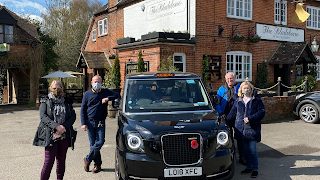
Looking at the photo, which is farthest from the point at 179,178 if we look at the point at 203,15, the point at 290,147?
the point at 203,15

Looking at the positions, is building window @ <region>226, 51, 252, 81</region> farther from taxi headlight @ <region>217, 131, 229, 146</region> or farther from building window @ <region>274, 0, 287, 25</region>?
taxi headlight @ <region>217, 131, 229, 146</region>

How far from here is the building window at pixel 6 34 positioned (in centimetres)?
1809

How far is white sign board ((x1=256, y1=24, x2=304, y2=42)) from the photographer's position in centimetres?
1704

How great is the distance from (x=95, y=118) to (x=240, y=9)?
1296cm

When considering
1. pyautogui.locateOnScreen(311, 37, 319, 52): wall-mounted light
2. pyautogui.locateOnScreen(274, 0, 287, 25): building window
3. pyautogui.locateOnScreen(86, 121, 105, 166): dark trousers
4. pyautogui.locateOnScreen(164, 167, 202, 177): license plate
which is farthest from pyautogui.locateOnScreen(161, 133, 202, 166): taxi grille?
pyautogui.locateOnScreen(311, 37, 319, 52): wall-mounted light

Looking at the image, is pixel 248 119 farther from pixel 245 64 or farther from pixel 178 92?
pixel 245 64

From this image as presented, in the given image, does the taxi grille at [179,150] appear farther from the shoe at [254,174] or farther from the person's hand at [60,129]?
the shoe at [254,174]

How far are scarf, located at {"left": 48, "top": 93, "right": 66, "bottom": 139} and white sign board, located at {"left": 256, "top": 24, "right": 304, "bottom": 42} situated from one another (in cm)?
1452

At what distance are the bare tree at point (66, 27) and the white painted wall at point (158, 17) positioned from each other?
57.0ft

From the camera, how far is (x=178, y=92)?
542 centimetres

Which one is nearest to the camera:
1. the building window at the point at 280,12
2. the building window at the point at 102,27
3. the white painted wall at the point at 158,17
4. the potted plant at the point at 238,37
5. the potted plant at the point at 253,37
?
the white painted wall at the point at 158,17

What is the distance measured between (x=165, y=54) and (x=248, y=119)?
9395 millimetres

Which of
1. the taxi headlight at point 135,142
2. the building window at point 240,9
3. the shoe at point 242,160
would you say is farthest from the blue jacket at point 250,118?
the building window at point 240,9

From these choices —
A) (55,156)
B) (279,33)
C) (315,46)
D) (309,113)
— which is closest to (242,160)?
(55,156)
